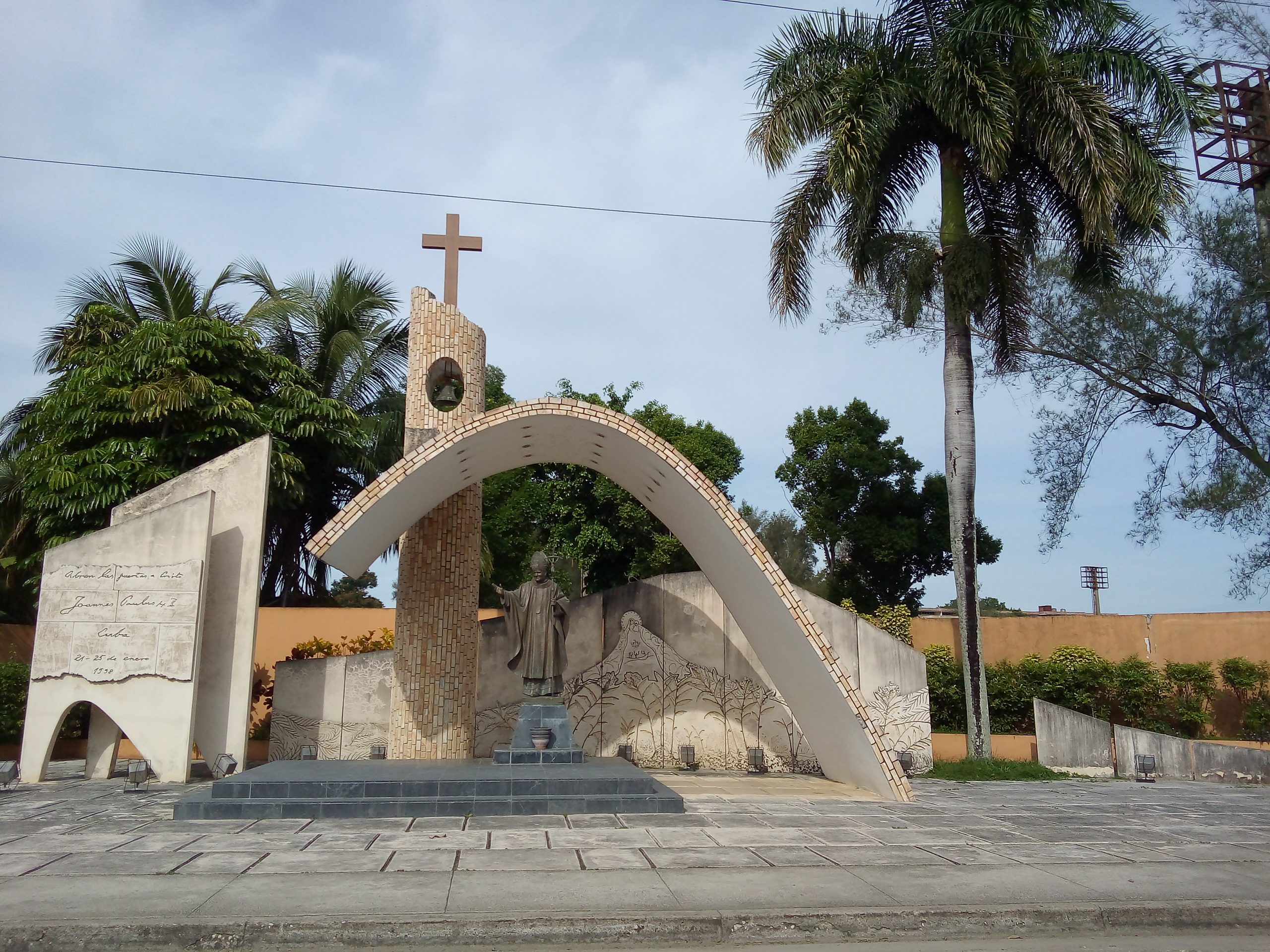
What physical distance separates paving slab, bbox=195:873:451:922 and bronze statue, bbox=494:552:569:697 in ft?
18.8

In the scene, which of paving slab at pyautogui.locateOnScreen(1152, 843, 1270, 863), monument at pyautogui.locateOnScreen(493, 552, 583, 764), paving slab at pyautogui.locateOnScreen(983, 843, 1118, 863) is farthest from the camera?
monument at pyautogui.locateOnScreen(493, 552, 583, 764)

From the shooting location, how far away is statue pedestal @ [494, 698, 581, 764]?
1102 centimetres

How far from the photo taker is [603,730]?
14.1 metres

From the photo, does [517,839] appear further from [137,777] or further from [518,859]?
[137,777]

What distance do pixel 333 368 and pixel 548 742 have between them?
1137cm

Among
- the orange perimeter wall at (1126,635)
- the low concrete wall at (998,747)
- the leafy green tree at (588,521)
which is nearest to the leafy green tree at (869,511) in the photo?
the leafy green tree at (588,521)

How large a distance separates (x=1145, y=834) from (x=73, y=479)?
14.4 m

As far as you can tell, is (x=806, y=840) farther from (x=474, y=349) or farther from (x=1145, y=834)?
→ (x=474, y=349)

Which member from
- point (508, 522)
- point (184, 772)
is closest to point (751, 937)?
point (184, 772)

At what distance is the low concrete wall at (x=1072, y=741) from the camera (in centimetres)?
1402

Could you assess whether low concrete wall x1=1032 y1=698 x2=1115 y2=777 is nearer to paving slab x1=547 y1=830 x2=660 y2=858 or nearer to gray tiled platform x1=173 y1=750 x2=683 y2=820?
gray tiled platform x1=173 y1=750 x2=683 y2=820

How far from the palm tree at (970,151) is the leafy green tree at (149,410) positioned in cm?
876

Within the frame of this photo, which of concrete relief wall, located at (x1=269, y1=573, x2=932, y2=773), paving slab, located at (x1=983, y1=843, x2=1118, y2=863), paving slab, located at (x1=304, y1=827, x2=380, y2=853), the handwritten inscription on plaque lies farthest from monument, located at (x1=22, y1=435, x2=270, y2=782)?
paving slab, located at (x1=983, y1=843, x2=1118, y2=863)

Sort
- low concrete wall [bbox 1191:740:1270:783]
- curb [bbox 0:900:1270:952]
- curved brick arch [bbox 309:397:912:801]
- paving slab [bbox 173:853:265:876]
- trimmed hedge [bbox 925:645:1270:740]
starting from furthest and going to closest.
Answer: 1. trimmed hedge [bbox 925:645:1270:740]
2. low concrete wall [bbox 1191:740:1270:783]
3. curved brick arch [bbox 309:397:912:801]
4. paving slab [bbox 173:853:265:876]
5. curb [bbox 0:900:1270:952]
